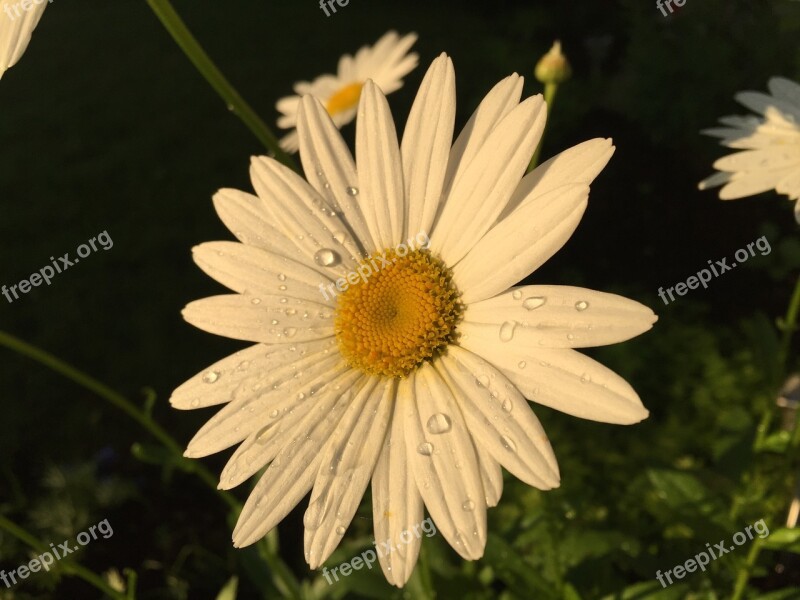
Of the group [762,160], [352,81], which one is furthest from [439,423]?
[352,81]

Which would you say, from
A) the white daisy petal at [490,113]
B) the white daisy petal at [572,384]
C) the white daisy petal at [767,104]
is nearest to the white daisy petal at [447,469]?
the white daisy petal at [572,384]

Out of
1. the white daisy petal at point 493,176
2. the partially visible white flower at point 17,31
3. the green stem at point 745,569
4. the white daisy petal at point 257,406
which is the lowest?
the green stem at point 745,569

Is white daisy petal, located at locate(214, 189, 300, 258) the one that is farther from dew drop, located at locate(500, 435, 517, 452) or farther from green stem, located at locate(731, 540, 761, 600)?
green stem, located at locate(731, 540, 761, 600)

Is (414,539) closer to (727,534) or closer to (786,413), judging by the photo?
(727,534)

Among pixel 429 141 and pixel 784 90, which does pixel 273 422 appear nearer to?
pixel 429 141

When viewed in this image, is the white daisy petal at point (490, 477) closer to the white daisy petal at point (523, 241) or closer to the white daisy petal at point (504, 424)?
the white daisy petal at point (504, 424)

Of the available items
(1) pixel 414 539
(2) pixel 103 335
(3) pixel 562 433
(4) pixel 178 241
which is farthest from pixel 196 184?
(1) pixel 414 539
